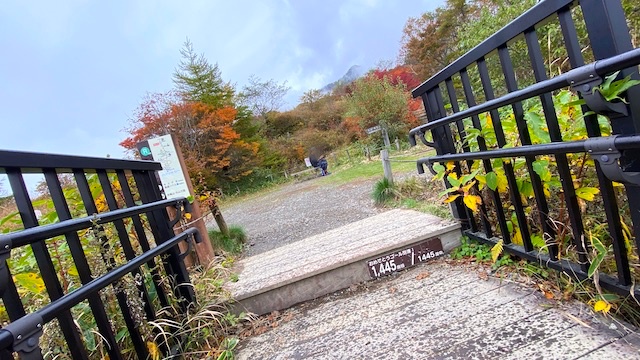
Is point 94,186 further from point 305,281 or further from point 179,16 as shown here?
point 179,16

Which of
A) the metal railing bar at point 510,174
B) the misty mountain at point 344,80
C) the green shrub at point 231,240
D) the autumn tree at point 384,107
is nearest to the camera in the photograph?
the metal railing bar at point 510,174

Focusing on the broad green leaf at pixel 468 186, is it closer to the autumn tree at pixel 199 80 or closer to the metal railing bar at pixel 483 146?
the metal railing bar at pixel 483 146

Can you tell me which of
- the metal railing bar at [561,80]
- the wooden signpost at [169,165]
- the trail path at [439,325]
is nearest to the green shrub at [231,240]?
the wooden signpost at [169,165]

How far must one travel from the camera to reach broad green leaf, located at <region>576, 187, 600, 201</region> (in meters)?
0.98

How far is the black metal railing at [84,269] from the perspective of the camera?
0.69m

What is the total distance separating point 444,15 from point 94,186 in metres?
18.7

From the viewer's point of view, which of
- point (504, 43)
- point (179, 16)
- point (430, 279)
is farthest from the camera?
point (179, 16)

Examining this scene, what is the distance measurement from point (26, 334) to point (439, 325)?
1107mm

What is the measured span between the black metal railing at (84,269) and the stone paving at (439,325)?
442mm

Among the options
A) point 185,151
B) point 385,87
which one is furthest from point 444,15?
point 185,151

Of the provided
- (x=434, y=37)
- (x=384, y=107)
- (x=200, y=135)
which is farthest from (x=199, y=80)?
(x=434, y=37)

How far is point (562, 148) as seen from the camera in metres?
0.88

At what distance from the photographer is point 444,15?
16.7 m

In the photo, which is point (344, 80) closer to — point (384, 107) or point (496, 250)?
point (384, 107)
